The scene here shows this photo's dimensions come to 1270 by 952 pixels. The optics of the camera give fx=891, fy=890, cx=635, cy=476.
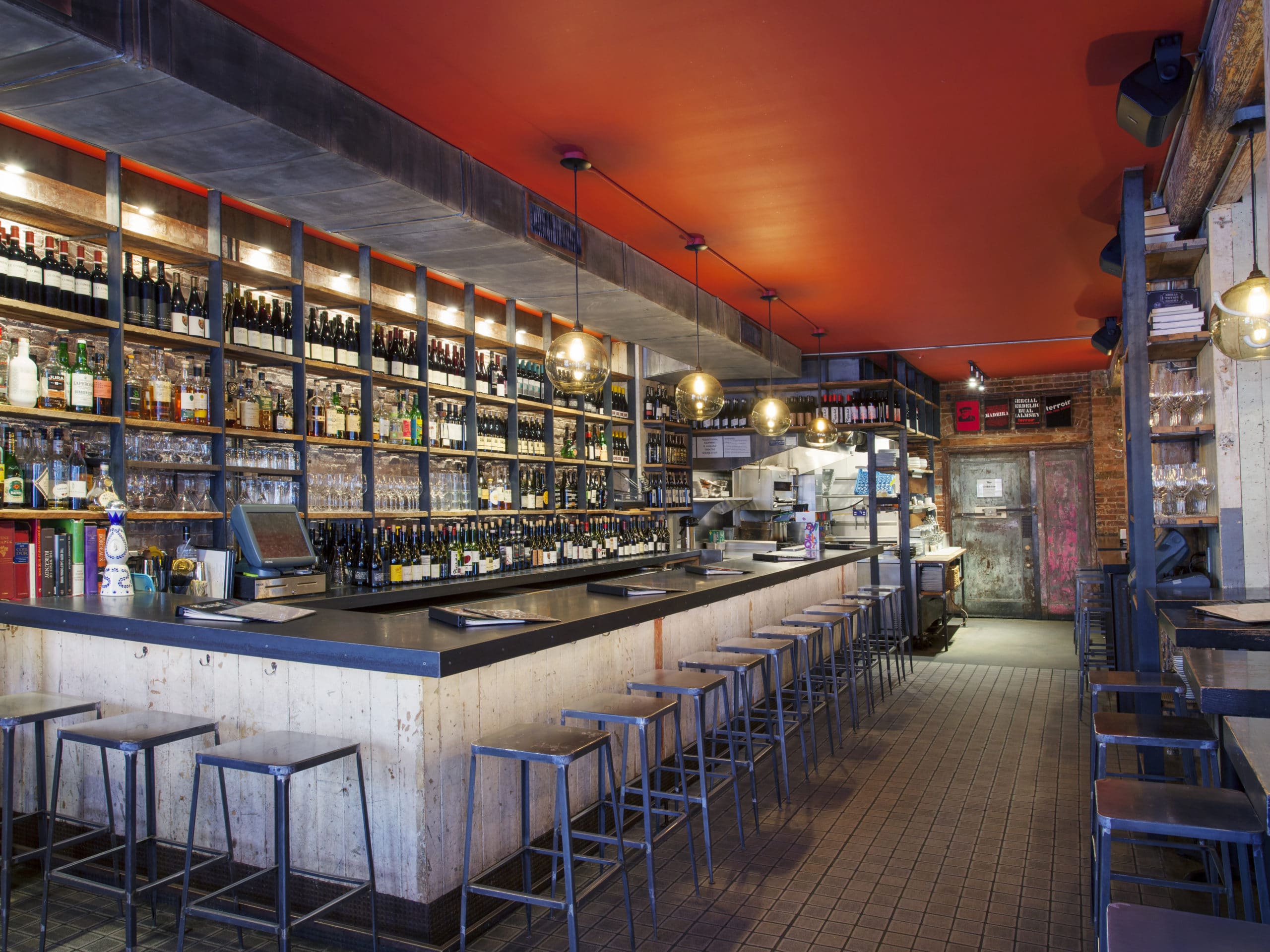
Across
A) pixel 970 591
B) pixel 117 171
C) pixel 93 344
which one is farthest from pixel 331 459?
pixel 970 591

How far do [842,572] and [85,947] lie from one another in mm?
6143

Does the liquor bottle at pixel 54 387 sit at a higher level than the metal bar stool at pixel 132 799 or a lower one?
higher

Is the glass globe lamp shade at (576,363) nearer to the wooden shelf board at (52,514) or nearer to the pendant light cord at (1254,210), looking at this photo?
the wooden shelf board at (52,514)

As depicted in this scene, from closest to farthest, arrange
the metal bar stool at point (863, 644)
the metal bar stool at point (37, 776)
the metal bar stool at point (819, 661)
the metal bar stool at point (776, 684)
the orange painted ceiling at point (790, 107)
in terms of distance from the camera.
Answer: the metal bar stool at point (37, 776), the orange painted ceiling at point (790, 107), the metal bar stool at point (776, 684), the metal bar stool at point (819, 661), the metal bar stool at point (863, 644)

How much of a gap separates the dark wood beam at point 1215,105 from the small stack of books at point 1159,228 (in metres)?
0.03

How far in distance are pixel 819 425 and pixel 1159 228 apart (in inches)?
162

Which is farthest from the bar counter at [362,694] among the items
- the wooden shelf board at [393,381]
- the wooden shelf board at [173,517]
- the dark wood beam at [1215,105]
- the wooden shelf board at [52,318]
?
the dark wood beam at [1215,105]

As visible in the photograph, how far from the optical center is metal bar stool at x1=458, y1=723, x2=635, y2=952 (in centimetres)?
240

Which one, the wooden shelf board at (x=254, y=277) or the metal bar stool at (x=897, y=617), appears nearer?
the wooden shelf board at (x=254, y=277)

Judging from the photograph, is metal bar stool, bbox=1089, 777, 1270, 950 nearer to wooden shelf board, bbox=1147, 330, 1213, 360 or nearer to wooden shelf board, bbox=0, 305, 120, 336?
wooden shelf board, bbox=1147, 330, 1213, 360

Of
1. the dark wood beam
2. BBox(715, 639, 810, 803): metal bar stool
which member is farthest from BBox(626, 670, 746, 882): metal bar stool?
the dark wood beam

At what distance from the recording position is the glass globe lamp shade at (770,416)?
263 inches

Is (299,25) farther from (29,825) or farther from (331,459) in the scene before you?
(29,825)

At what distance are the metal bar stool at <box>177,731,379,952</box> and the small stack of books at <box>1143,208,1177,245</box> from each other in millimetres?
4147
